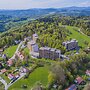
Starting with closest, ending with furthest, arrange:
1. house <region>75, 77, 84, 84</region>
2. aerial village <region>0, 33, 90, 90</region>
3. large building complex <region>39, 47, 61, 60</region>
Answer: house <region>75, 77, 84, 84</region>
aerial village <region>0, 33, 90, 90</region>
large building complex <region>39, 47, 61, 60</region>

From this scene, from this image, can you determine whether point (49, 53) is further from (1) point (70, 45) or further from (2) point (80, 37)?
(2) point (80, 37)

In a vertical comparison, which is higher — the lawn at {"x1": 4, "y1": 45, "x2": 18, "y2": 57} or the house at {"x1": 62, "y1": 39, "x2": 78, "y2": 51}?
the house at {"x1": 62, "y1": 39, "x2": 78, "y2": 51}

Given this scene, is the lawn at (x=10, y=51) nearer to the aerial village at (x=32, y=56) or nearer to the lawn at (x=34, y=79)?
the aerial village at (x=32, y=56)

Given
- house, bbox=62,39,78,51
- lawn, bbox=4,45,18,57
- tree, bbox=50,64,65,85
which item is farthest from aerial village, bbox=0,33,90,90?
tree, bbox=50,64,65,85

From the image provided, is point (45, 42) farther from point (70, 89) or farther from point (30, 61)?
point (70, 89)

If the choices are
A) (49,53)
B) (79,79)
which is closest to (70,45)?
(49,53)

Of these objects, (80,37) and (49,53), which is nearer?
(49,53)

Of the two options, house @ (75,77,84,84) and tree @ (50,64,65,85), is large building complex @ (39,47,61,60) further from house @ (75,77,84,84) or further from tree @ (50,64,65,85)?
house @ (75,77,84,84)

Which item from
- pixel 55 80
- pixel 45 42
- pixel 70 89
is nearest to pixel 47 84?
pixel 55 80

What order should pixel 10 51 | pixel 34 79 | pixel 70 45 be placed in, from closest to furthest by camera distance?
pixel 34 79 < pixel 70 45 < pixel 10 51
